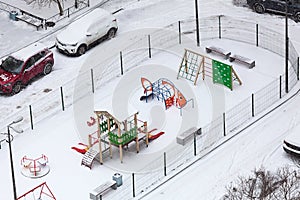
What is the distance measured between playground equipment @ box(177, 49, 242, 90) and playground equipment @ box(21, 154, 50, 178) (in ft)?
32.7

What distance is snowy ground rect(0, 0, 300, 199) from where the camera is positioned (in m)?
44.0

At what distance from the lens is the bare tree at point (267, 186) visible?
3949cm

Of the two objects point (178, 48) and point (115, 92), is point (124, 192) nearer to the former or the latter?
point (115, 92)

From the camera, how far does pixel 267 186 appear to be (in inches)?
1571

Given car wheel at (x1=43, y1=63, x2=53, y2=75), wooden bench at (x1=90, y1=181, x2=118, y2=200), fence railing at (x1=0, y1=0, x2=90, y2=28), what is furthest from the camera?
fence railing at (x1=0, y1=0, x2=90, y2=28)

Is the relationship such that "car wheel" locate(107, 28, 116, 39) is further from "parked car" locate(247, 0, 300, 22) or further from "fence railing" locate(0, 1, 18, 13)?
"parked car" locate(247, 0, 300, 22)

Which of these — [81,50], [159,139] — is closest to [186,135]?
[159,139]

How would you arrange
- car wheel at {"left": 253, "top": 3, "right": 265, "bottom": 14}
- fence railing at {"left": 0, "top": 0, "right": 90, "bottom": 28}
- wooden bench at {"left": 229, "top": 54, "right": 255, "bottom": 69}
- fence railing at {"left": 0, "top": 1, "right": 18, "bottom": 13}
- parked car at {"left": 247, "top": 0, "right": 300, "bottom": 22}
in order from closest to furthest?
1. wooden bench at {"left": 229, "top": 54, "right": 255, "bottom": 69}
2. parked car at {"left": 247, "top": 0, "right": 300, "bottom": 22}
3. car wheel at {"left": 253, "top": 3, "right": 265, "bottom": 14}
4. fence railing at {"left": 0, "top": 0, "right": 90, "bottom": 28}
5. fence railing at {"left": 0, "top": 1, "right": 18, "bottom": 13}

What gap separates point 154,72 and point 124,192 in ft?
36.5

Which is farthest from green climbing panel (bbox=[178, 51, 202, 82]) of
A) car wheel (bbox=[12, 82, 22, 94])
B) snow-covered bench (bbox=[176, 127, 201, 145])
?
car wheel (bbox=[12, 82, 22, 94])

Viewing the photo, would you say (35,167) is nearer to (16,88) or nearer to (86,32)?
(16,88)

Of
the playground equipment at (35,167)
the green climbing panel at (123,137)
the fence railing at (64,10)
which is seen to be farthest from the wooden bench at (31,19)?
Result: the green climbing panel at (123,137)

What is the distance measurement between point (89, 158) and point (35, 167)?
254cm

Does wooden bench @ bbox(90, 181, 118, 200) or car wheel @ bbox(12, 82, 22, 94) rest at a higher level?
car wheel @ bbox(12, 82, 22, 94)
